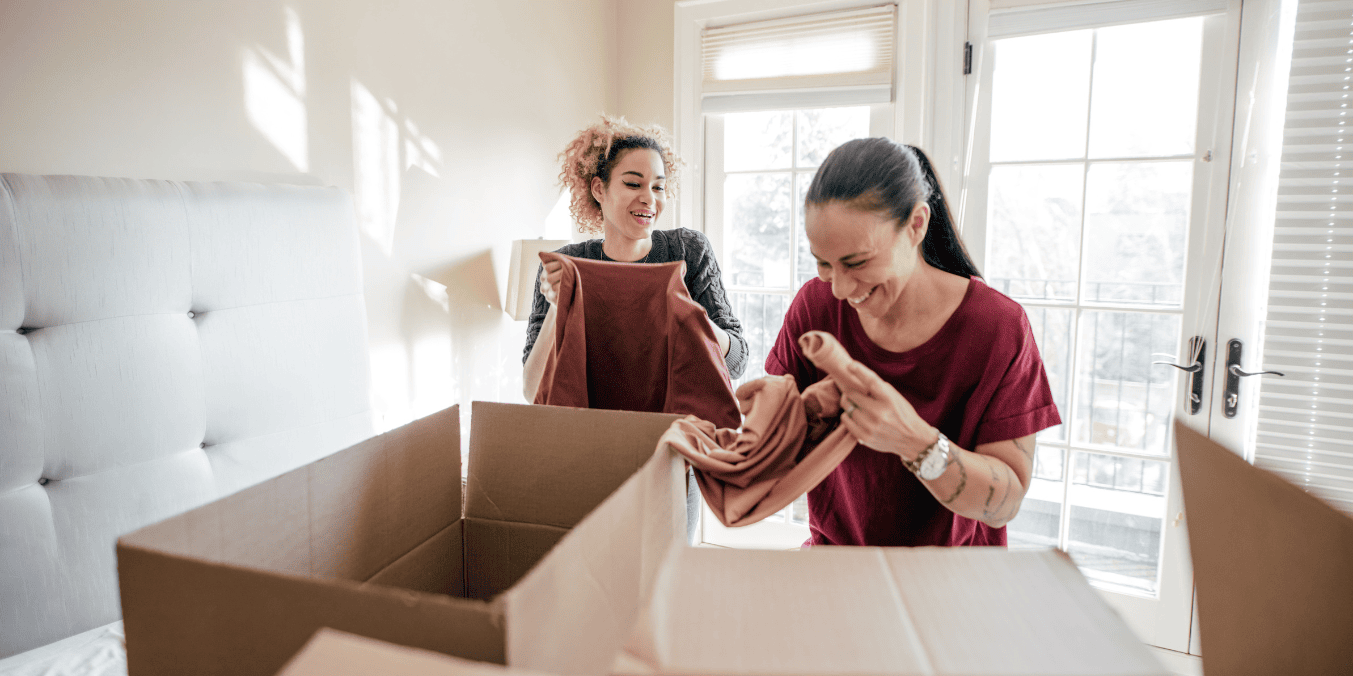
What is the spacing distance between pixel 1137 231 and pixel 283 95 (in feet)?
8.07

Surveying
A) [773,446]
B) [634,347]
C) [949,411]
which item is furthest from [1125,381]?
[773,446]

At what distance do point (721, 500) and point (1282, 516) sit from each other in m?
0.38

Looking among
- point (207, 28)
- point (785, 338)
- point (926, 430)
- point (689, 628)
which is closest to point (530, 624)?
point (689, 628)

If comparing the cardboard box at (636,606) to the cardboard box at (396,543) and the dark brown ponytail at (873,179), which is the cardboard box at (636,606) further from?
the dark brown ponytail at (873,179)

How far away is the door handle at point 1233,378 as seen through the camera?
1.97 m

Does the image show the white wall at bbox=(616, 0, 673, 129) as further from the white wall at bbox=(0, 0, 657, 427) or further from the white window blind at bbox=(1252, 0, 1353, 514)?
the white window blind at bbox=(1252, 0, 1353, 514)

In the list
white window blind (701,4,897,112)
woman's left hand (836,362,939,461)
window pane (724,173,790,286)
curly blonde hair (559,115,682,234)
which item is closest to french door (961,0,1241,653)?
white window blind (701,4,897,112)

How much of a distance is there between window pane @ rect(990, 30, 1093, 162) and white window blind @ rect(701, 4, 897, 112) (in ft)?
1.24

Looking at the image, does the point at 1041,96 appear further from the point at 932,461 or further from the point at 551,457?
the point at 551,457

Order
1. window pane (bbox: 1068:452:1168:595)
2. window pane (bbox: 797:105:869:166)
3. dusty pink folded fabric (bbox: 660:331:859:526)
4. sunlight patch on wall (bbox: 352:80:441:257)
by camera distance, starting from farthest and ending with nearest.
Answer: window pane (bbox: 797:105:869:166)
window pane (bbox: 1068:452:1168:595)
sunlight patch on wall (bbox: 352:80:441:257)
dusty pink folded fabric (bbox: 660:331:859:526)

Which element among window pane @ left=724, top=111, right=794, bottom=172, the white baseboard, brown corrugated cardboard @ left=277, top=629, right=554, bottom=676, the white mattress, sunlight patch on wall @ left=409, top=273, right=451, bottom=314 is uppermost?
window pane @ left=724, top=111, right=794, bottom=172

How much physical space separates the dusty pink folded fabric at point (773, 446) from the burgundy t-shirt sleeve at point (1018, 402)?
324mm

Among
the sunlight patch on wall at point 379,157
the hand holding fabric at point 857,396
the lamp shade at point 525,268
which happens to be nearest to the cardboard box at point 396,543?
the hand holding fabric at point 857,396

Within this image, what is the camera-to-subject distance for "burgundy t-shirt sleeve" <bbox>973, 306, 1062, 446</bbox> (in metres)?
0.88
